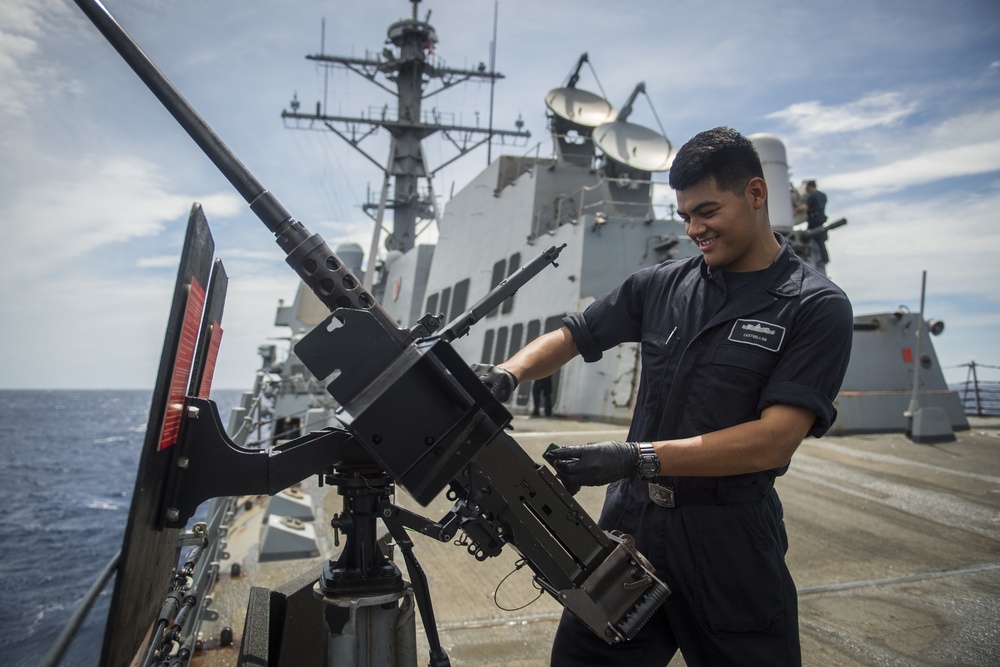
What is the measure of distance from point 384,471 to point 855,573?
11.5 feet

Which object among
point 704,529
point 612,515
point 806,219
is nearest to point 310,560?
point 612,515

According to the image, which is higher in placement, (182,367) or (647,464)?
(182,367)

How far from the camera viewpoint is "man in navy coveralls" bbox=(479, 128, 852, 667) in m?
1.78

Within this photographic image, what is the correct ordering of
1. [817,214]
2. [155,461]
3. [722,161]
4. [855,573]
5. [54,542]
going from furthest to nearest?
[54,542], [817,214], [855,573], [722,161], [155,461]

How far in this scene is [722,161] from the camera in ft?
6.18

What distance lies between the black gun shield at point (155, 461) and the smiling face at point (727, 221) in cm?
130

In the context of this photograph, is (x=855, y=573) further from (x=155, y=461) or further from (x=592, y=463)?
(x=155, y=461)

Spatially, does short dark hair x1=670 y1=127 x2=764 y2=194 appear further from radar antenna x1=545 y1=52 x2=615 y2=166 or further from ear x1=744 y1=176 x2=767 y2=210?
radar antenna x1=545 y1=52 x2=615 y2=166

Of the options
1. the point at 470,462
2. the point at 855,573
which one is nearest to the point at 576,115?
the point at 855,573

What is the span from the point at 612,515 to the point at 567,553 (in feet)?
1.35

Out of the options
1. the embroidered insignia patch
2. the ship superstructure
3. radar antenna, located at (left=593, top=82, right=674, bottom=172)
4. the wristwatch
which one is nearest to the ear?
the embroidered insignia patch

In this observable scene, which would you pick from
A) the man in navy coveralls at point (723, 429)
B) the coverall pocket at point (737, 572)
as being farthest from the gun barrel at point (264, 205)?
the coverall pocket at point (737, 572)

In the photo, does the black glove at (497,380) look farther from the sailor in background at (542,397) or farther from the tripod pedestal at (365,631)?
the sailor in background at (542,397)

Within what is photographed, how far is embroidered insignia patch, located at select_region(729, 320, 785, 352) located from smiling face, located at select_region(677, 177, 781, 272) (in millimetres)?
197
